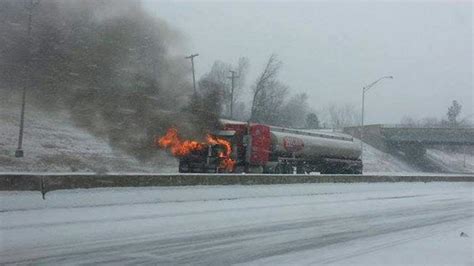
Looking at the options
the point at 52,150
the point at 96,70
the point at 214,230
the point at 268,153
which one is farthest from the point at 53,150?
the point at 214,230

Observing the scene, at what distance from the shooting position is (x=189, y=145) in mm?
28172

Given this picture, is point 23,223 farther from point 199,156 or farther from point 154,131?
point 199,156

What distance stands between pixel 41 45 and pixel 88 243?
9264 mm

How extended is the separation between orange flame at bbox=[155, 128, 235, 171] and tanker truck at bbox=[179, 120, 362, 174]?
8 centimetres

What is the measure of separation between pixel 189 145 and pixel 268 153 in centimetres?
601

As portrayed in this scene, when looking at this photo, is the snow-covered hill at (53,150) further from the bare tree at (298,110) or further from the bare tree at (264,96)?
the bare tree at (298,110)

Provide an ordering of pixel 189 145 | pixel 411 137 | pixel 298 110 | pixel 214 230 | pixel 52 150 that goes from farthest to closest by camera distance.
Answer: pixel 298 110, pixel 411 137, pixel 52 150, pixel 189 145, pixel 214 230

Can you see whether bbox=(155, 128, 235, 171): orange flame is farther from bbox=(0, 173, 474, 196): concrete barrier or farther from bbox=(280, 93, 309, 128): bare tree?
bbox=(280, 93, 309, 128): bare tree

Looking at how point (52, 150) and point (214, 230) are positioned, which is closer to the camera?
point (214, 230)

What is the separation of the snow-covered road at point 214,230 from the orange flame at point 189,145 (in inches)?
274

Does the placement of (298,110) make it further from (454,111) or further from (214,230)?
(214,230)

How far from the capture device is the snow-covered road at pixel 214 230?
883 cm

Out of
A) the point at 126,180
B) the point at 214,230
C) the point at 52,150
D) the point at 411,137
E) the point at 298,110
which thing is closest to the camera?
the point at 214,230

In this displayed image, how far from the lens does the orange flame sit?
87.6 ft
